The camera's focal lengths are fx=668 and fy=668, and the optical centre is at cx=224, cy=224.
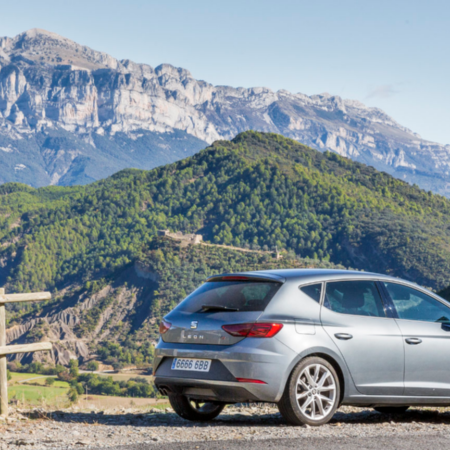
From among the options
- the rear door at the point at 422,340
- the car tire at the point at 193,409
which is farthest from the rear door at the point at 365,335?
the car tire at the point at 193,409

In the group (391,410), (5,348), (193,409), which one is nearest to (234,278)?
(193,409)

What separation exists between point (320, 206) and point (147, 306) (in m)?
51.1

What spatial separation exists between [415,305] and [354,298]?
77 cm

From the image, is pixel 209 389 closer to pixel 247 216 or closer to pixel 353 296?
A: pixel 353 296

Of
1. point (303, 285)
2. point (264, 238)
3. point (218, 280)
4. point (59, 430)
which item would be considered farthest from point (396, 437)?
point (264, 238)

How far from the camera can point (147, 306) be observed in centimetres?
9656

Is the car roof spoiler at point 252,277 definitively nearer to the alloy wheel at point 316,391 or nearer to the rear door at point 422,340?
the alloy wheel at point 316,391

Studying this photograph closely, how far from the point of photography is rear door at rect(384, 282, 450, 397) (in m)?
6.48

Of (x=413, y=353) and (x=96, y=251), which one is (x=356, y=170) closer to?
(x=96, y=251)

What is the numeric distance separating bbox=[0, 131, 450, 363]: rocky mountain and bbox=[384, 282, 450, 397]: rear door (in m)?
77.7

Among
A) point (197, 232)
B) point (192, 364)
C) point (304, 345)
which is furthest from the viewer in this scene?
point (197, 232)

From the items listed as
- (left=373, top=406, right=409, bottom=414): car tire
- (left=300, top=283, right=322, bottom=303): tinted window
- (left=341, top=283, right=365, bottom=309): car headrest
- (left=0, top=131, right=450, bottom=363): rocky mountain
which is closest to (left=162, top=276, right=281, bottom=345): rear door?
(left=300, top=283, right=322, bottom=303): tinted window

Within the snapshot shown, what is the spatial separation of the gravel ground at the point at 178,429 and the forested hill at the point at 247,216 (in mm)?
103536

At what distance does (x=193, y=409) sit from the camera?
665 cm
